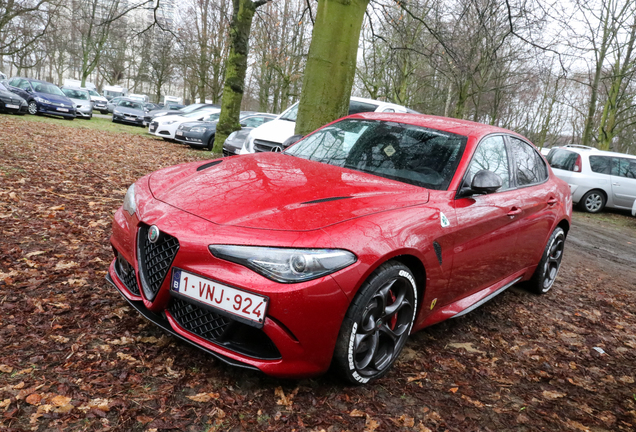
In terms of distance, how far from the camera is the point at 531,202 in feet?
13.9

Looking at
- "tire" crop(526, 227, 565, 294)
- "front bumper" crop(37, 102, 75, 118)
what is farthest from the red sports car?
"front bumper" crop(37, 102, 75, 118)

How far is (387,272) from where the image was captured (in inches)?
99.8

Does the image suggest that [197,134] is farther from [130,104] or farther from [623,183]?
[623,183]

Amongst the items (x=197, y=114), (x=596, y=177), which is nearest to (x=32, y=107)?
(x=197, y=114)

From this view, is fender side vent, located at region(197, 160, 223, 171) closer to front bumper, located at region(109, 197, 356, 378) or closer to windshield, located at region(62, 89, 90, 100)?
front bumper, located at region(109, 197, 356, 378)

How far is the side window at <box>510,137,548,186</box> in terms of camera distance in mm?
4301

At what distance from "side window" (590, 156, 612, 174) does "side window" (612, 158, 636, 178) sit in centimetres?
18

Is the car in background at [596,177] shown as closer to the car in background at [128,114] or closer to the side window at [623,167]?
the side window at [623,167]

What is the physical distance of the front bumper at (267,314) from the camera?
2229 millimetres

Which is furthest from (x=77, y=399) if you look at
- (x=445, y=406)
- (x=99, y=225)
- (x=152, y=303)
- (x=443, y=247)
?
(x=99, y=225)

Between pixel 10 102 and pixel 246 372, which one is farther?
pixel 10 102

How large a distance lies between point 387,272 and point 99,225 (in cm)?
366

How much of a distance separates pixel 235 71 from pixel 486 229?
11.7 meters

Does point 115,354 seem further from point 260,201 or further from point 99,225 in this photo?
point 99,225
